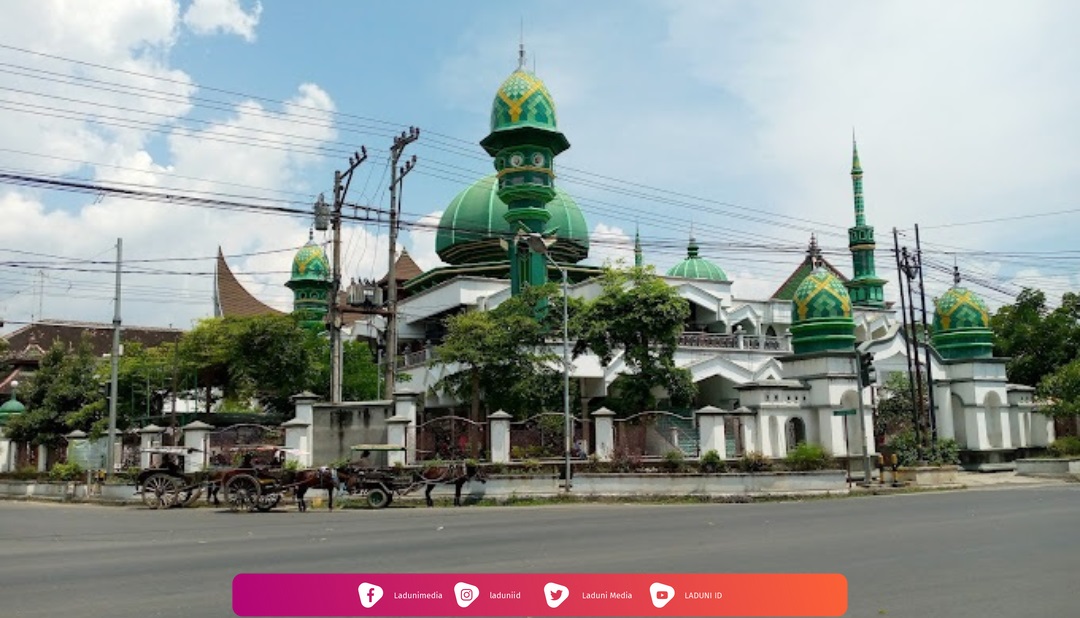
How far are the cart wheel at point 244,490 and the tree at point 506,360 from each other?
906cm

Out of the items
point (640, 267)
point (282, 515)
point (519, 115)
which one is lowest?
point (282, 515)

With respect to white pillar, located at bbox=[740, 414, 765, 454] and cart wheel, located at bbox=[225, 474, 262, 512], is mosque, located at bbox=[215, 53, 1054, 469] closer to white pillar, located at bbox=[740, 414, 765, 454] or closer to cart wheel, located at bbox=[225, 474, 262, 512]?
white pillar, located at bbox=[740, 414, 765, 454]

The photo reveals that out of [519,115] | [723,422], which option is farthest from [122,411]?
[723,422]

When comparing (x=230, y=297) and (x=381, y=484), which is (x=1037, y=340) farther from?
(x=230, y=297)

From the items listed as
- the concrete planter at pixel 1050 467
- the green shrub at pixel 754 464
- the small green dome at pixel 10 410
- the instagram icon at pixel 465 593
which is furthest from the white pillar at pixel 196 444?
the concrete planter at pixel 1050 467

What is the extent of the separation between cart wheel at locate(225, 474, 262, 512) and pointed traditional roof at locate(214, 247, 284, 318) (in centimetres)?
4286

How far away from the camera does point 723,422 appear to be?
81.0 feet

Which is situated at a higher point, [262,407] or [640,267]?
[640,267]

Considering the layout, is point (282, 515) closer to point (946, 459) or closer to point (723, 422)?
point (723, 422)

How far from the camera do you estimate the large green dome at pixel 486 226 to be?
145 feet

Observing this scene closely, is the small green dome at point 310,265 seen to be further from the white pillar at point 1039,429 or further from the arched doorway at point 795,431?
the white pillar at point 1039,429

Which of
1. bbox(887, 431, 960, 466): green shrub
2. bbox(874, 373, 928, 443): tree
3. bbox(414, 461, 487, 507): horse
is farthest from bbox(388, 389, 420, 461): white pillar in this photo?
bbox(874, 373, 928, 443): tree

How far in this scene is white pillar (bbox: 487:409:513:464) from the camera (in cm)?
2391

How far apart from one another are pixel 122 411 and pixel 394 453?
1662 centimetres
